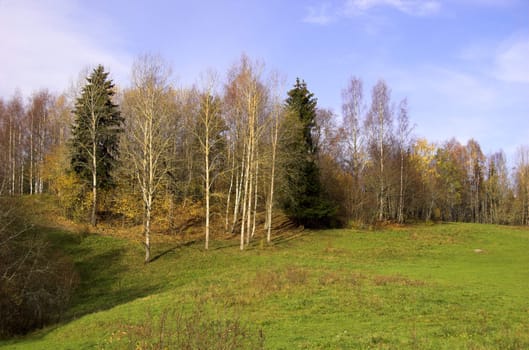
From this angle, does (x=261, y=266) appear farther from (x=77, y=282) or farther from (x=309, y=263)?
(x=77, y=282)

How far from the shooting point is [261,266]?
24.6 m

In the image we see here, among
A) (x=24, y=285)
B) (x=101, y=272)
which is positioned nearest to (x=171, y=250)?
(x=101, y=272)

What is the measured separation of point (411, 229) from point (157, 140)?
2958 cm

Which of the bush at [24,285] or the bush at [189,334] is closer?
the bush at [189,334]

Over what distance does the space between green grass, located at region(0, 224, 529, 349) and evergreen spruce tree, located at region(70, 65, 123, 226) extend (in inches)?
237


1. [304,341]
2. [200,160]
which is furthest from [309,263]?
[200,160]

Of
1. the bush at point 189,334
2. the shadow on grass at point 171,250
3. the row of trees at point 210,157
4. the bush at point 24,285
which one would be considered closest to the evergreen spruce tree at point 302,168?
the row of trees at point 210,157

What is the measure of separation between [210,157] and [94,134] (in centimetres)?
1082

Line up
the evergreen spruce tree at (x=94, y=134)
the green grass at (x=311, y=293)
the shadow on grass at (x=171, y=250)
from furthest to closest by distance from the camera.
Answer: the evergreen spruce tree at (x=94, y=134) → the shadow on grass at (x=171, y=250) → the green grass at (x=311, y=293)

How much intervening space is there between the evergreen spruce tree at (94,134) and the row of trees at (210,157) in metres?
0.11

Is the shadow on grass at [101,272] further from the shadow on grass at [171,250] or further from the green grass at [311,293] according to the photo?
the shadow on grass at [171,250]

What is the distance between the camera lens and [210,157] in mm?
39188

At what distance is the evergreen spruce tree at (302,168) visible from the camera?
37.6 m

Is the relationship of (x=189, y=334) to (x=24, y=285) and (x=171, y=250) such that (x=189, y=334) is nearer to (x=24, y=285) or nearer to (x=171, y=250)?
(x=24, y=285)
